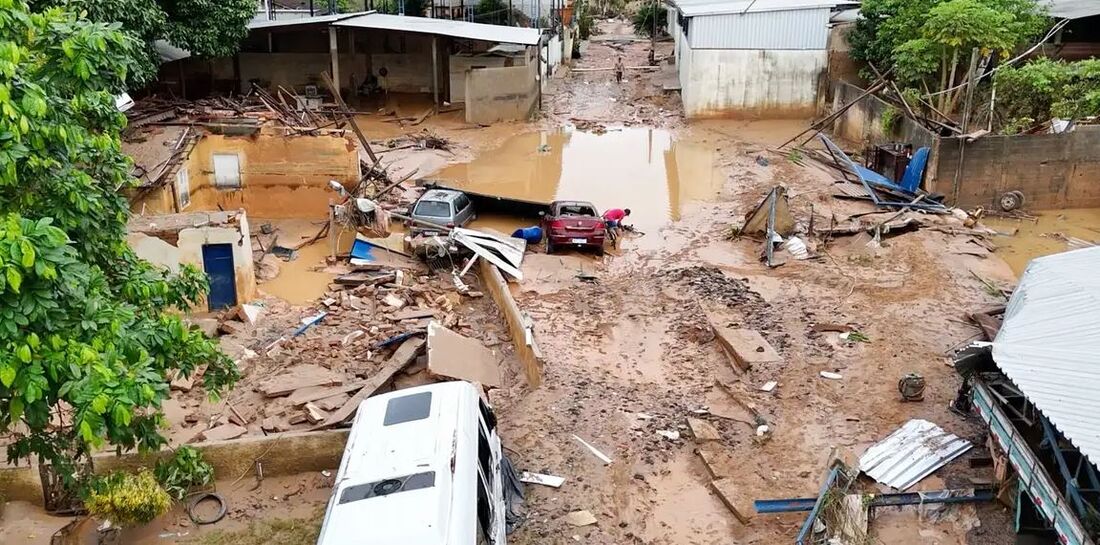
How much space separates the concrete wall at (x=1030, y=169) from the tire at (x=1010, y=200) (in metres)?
0.13

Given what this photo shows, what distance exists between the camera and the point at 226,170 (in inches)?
824

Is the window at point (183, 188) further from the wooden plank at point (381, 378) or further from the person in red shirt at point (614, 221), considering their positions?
the person in red shirt at point (614, 221)

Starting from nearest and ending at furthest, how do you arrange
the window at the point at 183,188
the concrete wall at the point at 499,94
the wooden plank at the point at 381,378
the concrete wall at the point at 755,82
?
the wooden plank at the point at 381,378 → the window at the point at 183,188 → the concrete wall at the point at 755,82 → the concrete wall at the point at 499,94

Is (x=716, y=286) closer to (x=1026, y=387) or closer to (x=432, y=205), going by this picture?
(x=432, y=205)

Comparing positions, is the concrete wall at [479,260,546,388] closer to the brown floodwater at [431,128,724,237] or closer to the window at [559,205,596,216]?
the window at [559,205,596,216]

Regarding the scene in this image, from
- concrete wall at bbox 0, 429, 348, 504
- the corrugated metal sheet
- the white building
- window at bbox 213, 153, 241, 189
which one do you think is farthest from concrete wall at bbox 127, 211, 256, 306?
the corrugated metal sheet

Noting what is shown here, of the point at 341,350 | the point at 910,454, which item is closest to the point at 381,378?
the point at 341,350

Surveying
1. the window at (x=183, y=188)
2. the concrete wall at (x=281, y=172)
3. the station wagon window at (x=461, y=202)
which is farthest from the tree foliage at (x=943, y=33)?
the window at (x=183, y=188)

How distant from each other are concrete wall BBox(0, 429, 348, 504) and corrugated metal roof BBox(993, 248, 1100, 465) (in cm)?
752

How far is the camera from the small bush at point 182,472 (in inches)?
285

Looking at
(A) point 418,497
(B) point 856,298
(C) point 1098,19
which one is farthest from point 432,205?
(C) point 1098,19

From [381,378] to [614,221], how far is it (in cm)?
1024

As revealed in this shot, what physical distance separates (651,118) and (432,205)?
1812 cm

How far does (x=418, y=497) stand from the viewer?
7102mm
